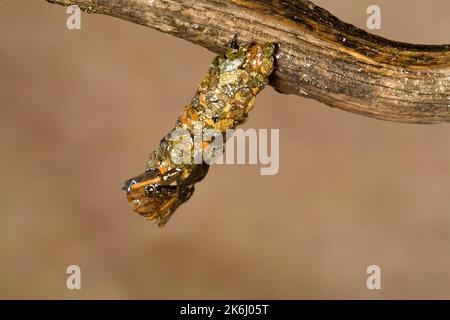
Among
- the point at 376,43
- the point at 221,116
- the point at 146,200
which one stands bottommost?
the point at 146,200

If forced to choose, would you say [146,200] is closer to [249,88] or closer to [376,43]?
[249,88]

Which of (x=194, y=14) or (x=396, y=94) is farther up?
(x=194, y=14)

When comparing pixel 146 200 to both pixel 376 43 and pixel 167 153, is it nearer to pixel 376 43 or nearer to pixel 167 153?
pixel 167 153

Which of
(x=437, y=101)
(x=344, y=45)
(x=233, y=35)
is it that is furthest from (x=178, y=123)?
(x=437, y=101)

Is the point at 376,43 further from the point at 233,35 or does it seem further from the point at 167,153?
the point at 167,153

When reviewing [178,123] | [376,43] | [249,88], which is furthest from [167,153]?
[376,43]

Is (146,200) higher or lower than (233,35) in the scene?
lower
